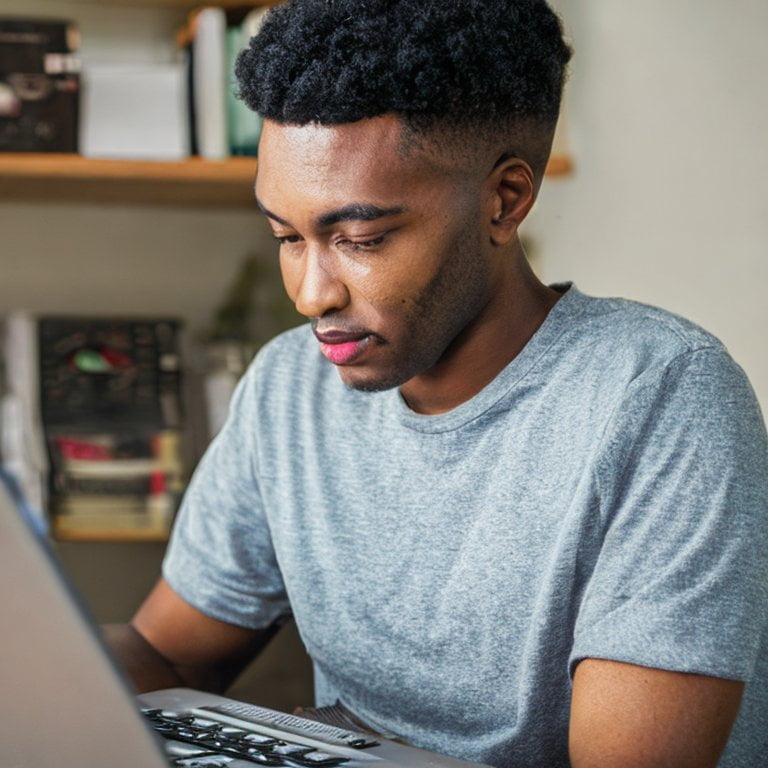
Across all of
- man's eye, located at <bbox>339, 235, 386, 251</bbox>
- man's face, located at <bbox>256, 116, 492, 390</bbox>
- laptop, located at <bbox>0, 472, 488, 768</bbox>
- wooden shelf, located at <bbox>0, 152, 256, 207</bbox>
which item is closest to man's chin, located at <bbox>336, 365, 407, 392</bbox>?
man's face, located at <bbox>256, 116, 492, 390</bbox>

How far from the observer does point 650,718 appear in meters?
0.77

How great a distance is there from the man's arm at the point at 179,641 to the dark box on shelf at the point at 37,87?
3.14 ft

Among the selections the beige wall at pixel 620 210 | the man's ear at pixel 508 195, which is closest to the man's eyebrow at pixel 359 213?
the man's ear at pixel 508 195

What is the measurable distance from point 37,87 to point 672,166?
1000 millimetres

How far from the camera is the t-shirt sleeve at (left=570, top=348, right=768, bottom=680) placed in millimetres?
797

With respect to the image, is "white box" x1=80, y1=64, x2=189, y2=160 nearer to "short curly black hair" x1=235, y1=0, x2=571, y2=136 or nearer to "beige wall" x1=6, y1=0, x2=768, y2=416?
"beige wall" x1=6, y1=0, x2=768, y2=416

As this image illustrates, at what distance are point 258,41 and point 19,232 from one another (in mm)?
1216

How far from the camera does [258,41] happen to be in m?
1.01

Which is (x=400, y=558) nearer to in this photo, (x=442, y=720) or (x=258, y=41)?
(x=442, y=720)

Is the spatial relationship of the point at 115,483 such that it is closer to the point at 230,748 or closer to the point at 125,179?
the point at 125,179

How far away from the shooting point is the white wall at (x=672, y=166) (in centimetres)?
163

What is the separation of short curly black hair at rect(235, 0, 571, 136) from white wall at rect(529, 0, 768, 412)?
0.76 meters

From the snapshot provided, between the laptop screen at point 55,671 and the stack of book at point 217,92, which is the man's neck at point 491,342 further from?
the stack of book at point 217,92

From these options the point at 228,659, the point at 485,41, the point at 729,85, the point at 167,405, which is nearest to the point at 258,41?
the point at 485,41
